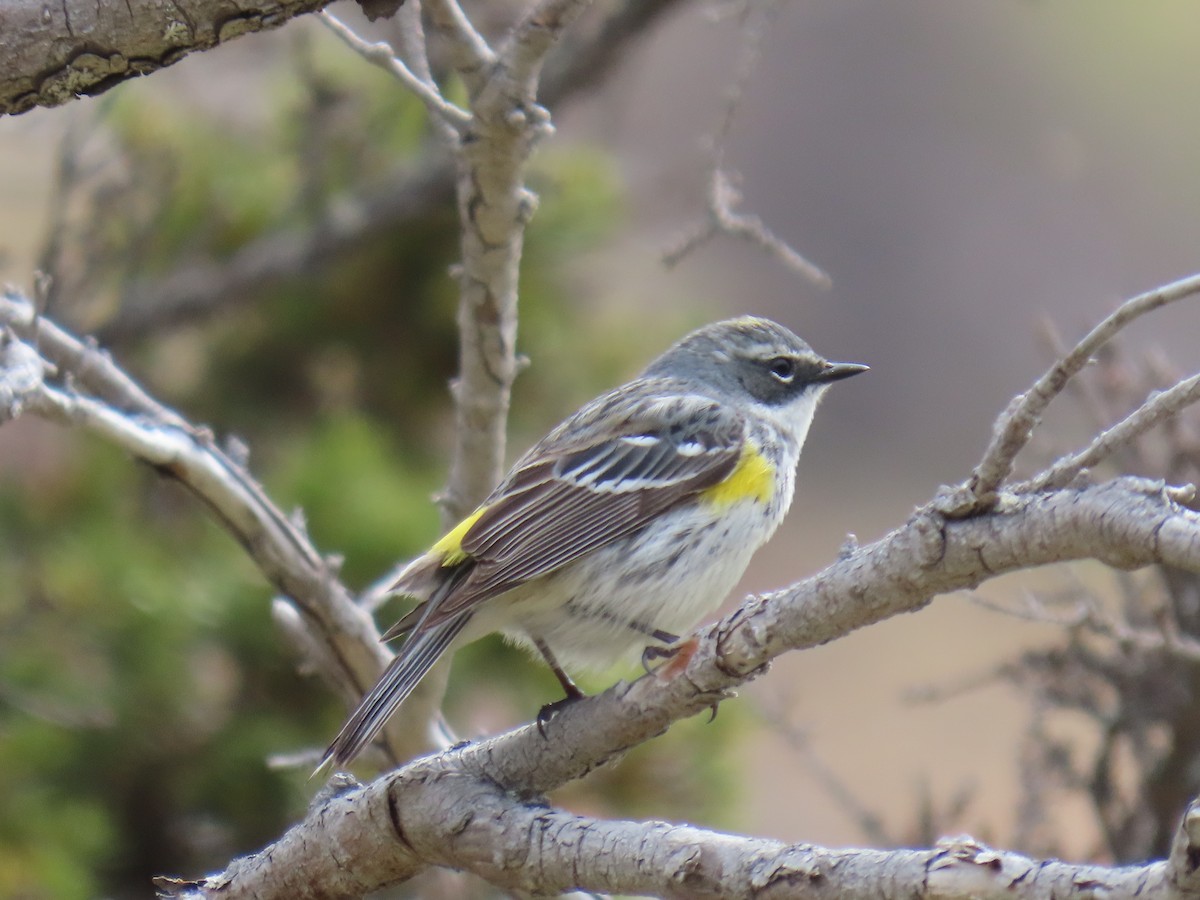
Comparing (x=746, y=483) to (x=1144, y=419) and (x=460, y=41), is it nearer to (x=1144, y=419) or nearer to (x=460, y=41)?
(x=460, y=41)

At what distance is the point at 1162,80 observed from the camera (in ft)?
50.0

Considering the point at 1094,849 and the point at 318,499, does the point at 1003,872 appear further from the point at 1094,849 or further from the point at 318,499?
the point at 318,499

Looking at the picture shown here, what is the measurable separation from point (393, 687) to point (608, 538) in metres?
0.83

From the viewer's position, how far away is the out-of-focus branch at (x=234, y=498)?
11.4 ft

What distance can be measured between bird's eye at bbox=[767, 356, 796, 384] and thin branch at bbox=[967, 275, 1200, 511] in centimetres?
262

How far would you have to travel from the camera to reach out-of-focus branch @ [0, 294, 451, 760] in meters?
3.48

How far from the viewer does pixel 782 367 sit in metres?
4.67

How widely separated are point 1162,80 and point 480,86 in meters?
13.9

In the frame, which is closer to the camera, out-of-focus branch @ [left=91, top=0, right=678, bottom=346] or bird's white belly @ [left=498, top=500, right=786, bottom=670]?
bird's white belly @ [left=498, top=500, right=786, bottom=670]

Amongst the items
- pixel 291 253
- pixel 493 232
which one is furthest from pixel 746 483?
pixel 291 253

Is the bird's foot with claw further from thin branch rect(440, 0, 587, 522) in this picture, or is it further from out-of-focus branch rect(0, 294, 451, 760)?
thin branch rect(440, 0, 587, 522)

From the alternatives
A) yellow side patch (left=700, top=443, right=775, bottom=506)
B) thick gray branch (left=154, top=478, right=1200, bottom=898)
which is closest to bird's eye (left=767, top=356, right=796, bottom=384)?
yellow side patch (left=700, top=443, right=775, bottom=506)

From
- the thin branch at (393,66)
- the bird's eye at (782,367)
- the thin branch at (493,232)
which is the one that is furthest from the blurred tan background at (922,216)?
the thin branch at (393,66)

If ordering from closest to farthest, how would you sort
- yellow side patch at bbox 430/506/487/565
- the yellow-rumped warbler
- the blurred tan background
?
the yellow-rumped warbler < yellow side patch at bbox 430/506/487/565 < the blurred tan background
